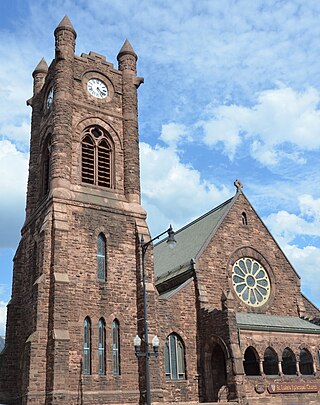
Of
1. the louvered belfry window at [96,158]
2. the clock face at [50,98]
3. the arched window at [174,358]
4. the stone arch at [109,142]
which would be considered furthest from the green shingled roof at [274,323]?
the clock face at [50,98]

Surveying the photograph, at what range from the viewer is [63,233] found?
1077 inches

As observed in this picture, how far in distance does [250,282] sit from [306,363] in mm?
5814

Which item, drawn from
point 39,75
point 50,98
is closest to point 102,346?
point 50,98

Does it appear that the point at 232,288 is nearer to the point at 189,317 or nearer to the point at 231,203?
the point at 189,317

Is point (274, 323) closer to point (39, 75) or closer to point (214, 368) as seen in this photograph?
point (214, 368)

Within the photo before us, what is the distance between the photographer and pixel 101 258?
28844mm

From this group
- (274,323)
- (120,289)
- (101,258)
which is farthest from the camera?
(274,323)

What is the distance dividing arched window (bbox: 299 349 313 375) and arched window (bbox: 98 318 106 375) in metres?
11.2

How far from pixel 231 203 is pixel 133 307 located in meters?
10.5

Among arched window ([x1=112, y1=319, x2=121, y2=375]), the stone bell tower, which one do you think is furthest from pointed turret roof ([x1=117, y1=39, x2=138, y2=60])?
arched window ([x1=112, y1=319, x2=121, y2=375])

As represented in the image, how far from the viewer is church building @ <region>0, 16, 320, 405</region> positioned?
25828 mm

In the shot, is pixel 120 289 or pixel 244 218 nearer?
pixel 120 289

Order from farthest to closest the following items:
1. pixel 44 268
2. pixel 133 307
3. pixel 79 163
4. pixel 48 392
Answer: pixel 79 163, pixel 133 307, pixel 44 268, pixel 48 392

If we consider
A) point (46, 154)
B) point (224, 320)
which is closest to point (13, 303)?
point (46, 154)
